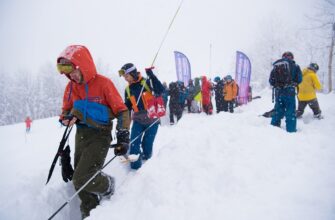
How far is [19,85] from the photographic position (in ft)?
181

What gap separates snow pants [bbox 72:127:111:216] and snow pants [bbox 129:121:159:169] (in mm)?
1233

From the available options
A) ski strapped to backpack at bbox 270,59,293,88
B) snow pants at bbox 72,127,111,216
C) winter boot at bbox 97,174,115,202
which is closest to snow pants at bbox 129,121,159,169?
snow pants at bbox 72,127,111,216

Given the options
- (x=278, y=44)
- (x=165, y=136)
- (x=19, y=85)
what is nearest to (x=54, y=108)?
(x=19, y=85)

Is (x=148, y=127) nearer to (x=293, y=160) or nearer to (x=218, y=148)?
(x=218, y=148)

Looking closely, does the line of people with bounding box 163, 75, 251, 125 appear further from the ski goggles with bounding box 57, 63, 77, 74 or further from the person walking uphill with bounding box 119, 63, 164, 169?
the ski goggles with bounding box 57, 63, 77, 74

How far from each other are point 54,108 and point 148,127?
53840mm

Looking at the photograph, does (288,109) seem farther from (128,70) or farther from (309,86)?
→ (128,70)

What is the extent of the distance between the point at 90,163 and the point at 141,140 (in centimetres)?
188

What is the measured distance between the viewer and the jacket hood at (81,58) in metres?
3.00

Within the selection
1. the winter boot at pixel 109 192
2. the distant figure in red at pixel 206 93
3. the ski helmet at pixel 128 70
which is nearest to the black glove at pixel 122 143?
the winter boot at pixel 109 192

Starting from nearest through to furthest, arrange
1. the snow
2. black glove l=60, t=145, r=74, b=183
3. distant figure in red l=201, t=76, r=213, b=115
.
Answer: the snow
black glove l=60, t=145, r=74, b=183
distant figure in red l=201, t=76, r=213, b=115

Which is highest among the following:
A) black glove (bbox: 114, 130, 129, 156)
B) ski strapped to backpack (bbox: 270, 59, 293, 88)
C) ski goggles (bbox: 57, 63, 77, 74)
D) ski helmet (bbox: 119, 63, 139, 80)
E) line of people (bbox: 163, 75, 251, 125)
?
ski goggles (bbox: 57, 63, 77, 74)

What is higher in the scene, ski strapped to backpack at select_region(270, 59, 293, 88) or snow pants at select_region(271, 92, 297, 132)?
ski strapped to backpack at select_region(270, 59, 293, 88)

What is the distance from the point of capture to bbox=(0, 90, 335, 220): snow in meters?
2.33
